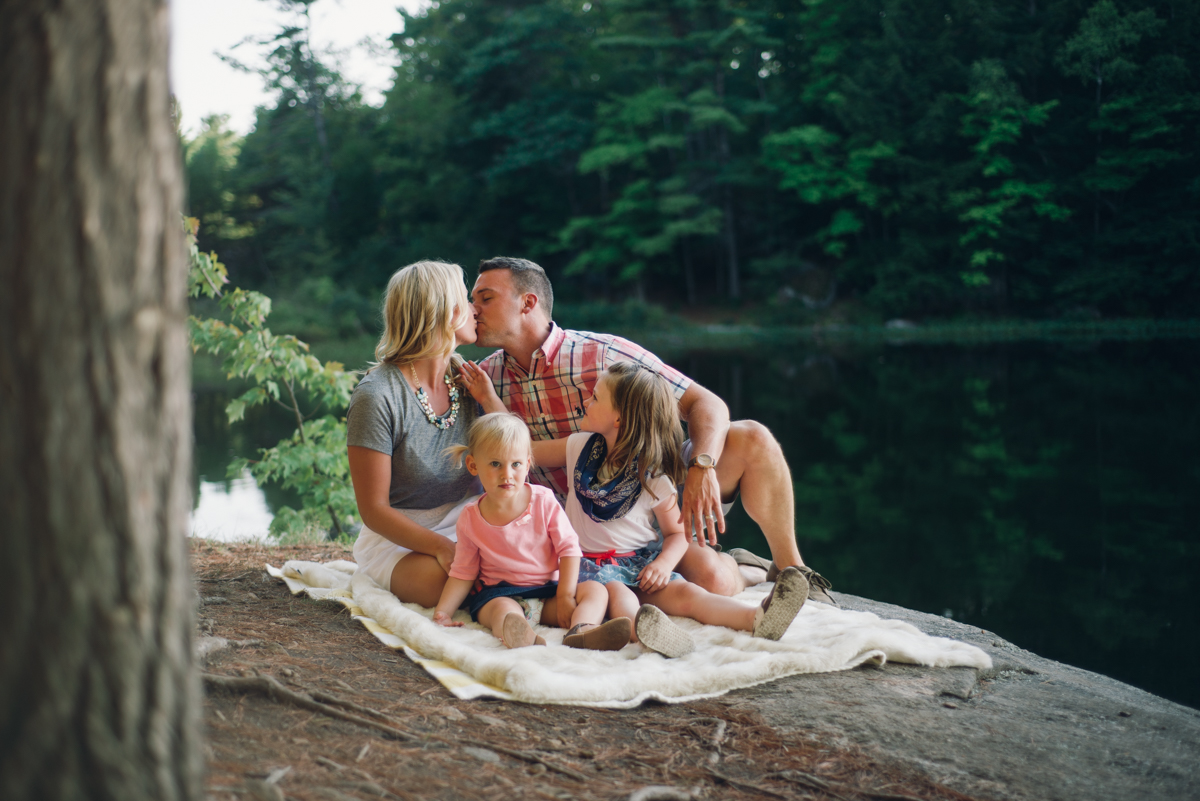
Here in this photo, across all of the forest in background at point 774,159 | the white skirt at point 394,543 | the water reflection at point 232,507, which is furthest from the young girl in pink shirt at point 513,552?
the forest in background at point 774,159

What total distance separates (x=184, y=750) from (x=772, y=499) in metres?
2.30

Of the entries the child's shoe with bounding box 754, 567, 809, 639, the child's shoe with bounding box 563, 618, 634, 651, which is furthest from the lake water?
the child's shoe with bounding box 563, 618, 634, 651

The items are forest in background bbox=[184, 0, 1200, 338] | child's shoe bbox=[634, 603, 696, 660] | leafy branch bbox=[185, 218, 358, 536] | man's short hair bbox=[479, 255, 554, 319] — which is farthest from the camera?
forest in background bbox=[184, 0, 1200, 338]

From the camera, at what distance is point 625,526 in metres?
2.92

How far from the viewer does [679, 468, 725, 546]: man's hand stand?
2822mm

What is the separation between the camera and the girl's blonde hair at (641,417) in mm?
2859

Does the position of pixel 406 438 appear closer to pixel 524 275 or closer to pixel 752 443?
pixel 524 275

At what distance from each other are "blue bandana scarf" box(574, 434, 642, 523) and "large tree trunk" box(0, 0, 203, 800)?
6.40ft

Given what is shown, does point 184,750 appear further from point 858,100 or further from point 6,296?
point 858,100

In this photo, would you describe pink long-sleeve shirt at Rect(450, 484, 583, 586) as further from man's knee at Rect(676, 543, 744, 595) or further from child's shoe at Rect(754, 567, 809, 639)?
child's shoe at Rect(754, 567, 809, 639)

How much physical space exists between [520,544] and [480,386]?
2.21 feet

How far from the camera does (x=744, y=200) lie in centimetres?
2627

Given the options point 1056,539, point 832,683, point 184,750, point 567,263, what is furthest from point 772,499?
point 567,263

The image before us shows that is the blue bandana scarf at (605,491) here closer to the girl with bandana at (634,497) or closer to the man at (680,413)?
the girl with bandana at (634,497)
